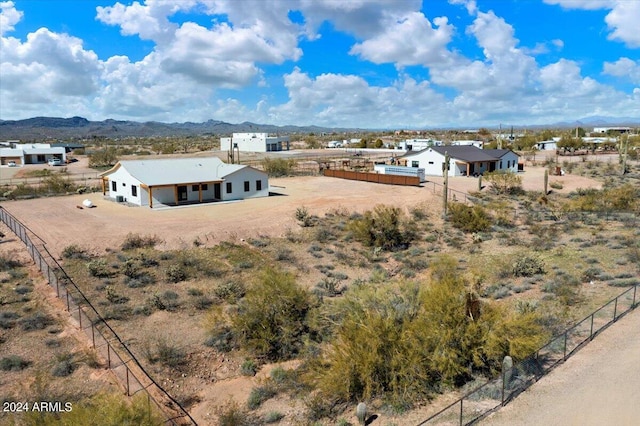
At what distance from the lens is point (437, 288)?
15.0 meters

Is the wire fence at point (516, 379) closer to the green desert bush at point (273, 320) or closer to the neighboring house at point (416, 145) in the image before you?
the green desert bush at point (273, 320)

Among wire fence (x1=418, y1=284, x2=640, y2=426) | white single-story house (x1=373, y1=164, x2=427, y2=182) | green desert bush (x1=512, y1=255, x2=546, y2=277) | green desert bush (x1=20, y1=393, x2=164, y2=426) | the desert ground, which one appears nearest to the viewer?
green desert bush (x1=20, y1=393, x2=164, y2=426)

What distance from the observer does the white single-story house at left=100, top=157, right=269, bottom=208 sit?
128 ft

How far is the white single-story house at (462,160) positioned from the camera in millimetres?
61562

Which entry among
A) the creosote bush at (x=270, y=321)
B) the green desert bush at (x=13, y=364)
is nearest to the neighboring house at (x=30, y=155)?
the green desert bush at (x=13, y=364)

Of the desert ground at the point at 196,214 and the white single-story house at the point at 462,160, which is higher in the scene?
the white single-story house at the point at 462,160

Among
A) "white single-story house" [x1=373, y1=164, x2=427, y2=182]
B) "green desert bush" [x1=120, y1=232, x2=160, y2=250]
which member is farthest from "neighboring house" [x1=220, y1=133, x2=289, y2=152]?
"green desert bush" [x1=120, y1=232, x2=160, y2=250]

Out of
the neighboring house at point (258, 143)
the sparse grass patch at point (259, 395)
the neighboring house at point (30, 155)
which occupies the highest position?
the neighboring house at point (258, 143)

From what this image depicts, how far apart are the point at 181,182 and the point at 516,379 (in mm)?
31687

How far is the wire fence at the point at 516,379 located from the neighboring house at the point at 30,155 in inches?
3416

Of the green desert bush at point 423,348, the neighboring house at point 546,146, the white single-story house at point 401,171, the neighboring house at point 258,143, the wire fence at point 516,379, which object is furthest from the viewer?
the neighboring house at point 258,143

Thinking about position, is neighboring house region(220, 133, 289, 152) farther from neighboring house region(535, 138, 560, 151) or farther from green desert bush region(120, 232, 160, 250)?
green desert bush region(120, 232, 160, 250)

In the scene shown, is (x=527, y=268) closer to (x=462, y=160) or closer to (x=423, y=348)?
(x=423, y=348)

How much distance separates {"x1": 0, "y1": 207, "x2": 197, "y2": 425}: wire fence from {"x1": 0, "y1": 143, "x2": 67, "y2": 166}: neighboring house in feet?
215
